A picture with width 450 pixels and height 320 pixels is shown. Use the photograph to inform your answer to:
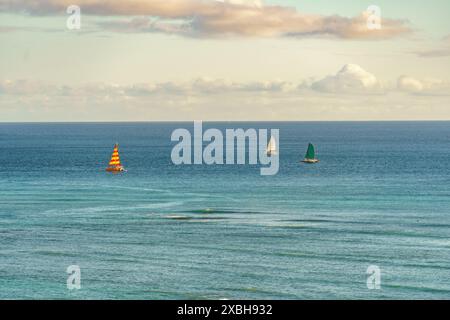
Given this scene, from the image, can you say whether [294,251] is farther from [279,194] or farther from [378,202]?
[279,194]

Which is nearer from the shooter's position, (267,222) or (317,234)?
(317,234)

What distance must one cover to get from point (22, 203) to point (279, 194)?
48.9m

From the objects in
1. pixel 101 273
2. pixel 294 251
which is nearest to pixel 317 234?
pixel 294 251

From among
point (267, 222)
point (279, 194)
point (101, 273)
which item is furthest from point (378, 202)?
point (101, 273)

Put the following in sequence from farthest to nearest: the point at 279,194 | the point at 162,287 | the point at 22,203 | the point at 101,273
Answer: the point at 279,194
the point at 22,203
the point at 101,273
the point at 162,287

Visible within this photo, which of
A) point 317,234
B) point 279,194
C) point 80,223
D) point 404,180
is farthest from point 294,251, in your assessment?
point 404,180

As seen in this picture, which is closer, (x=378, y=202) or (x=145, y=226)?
(x=145, y=226)

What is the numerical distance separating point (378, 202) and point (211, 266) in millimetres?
60795

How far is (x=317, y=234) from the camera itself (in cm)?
10406

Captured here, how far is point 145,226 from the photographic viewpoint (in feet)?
367
